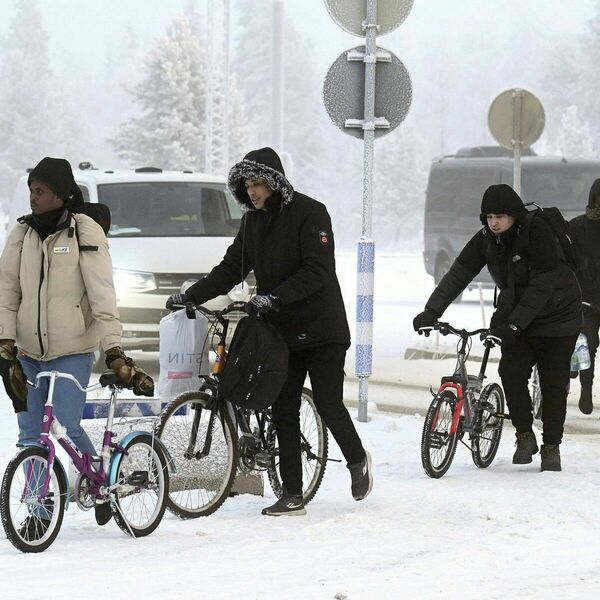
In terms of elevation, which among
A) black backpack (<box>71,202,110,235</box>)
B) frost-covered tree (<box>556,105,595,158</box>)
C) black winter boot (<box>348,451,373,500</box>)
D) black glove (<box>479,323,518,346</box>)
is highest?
frost-covered tree (<box>556,105,595,158</box>)

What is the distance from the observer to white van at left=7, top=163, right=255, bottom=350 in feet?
46.0

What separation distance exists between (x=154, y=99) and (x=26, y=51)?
52.2 metres

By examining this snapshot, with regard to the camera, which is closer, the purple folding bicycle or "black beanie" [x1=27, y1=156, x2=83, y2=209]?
the purple folding bicycle

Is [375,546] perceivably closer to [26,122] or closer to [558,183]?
[558,183]

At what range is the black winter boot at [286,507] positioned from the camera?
764 cm

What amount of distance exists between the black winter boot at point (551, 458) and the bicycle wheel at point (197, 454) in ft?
7.74

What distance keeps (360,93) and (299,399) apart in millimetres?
4193

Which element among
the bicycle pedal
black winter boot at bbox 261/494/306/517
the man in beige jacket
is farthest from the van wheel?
the man in beige jacket

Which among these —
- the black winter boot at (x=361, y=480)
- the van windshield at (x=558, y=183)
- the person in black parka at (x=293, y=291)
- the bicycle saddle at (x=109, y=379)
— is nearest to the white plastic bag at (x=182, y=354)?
the person in black parka at (x=293, y=291)

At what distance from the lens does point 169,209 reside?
1548 centimetres

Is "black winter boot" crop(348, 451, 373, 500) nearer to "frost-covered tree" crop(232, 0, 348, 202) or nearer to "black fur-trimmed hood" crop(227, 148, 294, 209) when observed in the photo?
"black fur-trimmed hood" crop(227, 148, 294, 209)

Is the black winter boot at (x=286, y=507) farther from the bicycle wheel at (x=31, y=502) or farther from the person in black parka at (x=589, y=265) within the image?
the person in black parka at (x=589, y=265)

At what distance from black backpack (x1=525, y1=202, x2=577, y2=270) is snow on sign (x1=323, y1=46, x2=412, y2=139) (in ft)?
7.46

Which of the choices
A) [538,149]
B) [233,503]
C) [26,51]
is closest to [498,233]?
[233,503]
